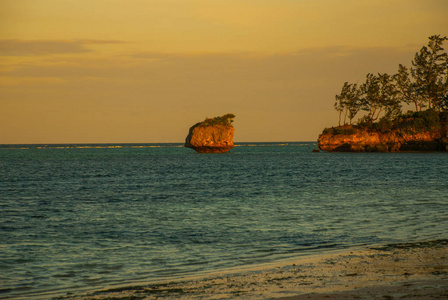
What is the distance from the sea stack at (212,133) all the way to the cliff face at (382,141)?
31.2 meters

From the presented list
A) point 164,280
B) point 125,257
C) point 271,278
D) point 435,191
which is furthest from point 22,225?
point 435,191

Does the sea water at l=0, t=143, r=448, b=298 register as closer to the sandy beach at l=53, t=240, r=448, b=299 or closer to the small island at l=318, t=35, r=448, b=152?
the sandy beach at l=53, t=240, r=448, b=299

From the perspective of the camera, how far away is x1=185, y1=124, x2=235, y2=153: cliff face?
159875 mm

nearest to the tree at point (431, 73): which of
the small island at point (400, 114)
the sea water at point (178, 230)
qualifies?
the small island at point (400, 114)

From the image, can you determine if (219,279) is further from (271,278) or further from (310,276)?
(310,276)

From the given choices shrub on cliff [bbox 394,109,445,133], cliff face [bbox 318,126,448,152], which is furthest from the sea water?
cliff face [bbox 318,126,448,152]

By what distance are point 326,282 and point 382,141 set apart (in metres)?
147

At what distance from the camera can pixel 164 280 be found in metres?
13.5

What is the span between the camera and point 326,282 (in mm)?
12086

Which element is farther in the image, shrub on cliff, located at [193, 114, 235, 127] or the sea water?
shrub on cliff, located at [193, 114, 235, 127]

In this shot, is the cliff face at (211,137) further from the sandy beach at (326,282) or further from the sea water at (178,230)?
the sandy beach at (326,282)

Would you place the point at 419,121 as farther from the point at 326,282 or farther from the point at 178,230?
the point at 326,282

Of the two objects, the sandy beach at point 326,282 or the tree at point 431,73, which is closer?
the sandy beach at point 326,282

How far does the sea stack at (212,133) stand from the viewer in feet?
523
